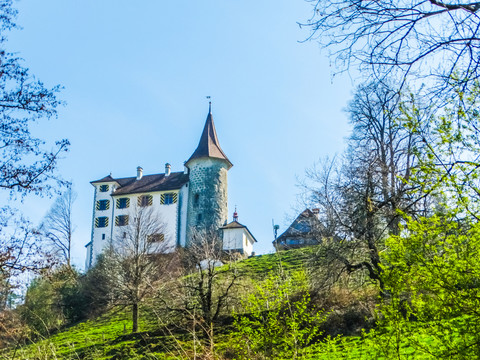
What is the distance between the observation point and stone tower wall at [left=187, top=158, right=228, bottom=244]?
47.8 m

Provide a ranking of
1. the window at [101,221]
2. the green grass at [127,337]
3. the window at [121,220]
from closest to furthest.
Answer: the green grass at [127,337], the window at [121,220], the window at [101,221]

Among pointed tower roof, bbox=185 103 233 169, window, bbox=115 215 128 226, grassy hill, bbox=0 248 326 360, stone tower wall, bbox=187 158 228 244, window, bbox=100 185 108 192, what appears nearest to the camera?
grassy hill, bbox=0 248 326 360

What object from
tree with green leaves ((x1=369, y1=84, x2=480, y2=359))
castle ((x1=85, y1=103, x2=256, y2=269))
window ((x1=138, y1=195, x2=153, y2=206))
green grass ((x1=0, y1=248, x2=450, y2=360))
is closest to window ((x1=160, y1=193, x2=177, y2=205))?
castle ((x1=85, y1=103, x2=256, y2=269))

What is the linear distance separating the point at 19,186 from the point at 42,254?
4.73 feet

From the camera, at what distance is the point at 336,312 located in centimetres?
1675

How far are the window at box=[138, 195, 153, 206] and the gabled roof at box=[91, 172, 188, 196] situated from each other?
66 cm

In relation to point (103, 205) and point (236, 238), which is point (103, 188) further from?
point (236, 238)

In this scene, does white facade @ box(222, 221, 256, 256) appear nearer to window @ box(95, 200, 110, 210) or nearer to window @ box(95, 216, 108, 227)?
window @ box(95, 216, 108, 227)

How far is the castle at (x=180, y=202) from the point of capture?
47.5 meters

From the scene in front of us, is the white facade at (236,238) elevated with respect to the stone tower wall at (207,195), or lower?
lower

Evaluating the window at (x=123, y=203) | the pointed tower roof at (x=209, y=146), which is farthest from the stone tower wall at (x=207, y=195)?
the window at (x=123, y=203)

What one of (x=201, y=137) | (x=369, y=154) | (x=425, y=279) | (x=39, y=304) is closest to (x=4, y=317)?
(x=425, y=279)

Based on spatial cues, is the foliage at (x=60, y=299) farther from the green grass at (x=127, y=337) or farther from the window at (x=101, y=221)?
the window at (x=101, y=221)

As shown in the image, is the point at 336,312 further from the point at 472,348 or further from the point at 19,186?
the point at 472,348
